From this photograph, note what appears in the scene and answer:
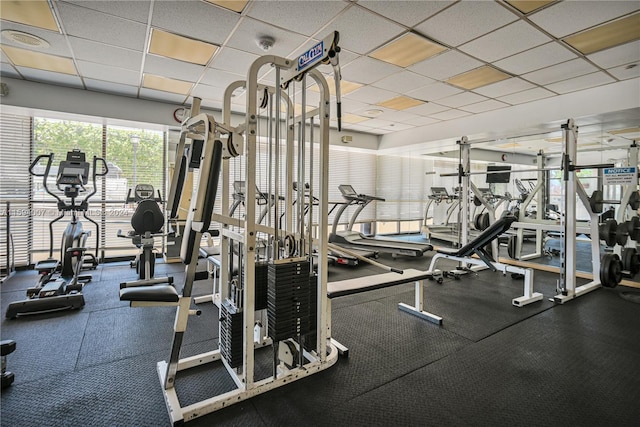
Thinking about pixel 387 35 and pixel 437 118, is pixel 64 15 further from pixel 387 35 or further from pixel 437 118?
pixel 437 118

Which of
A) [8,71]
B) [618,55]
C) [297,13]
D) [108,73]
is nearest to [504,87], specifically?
[618,55]

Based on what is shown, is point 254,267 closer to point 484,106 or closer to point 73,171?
point 73,171

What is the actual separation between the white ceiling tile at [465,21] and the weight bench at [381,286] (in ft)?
7.32

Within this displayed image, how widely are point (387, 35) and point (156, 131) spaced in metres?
4.43

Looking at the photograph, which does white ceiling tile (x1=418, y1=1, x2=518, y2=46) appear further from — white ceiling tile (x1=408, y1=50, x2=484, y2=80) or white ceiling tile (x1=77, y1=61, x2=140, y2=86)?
white ceiling tile (x1=77, y1=61, x2=140, y2=86)

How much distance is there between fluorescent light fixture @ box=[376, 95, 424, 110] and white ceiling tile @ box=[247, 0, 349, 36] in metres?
2.46

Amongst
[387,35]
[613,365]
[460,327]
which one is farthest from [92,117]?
[613,365]

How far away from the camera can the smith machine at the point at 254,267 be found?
1.70 m

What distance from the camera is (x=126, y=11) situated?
267 centimetres

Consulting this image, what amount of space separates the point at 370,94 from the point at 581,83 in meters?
2.74

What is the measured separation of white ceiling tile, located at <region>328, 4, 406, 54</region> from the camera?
9.05 feet

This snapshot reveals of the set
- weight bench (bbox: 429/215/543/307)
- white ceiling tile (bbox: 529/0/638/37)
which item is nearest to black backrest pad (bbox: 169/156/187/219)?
weight bench (bbox: 429/215/543/307)

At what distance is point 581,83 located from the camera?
4.23 meters

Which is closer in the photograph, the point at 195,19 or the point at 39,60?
the point at 195,19
